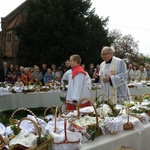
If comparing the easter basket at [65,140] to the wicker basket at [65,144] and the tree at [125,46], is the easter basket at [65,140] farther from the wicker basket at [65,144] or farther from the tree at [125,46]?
the tree at [125,46]

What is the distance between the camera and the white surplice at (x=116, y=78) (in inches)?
192

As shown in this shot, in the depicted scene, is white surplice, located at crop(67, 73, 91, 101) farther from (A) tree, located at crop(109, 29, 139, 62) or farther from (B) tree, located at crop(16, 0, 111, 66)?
(A) tree, located at crop(109, 29, 139, 62)

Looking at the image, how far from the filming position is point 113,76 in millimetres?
4855

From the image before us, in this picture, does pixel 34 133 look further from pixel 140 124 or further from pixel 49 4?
pixel 49 4

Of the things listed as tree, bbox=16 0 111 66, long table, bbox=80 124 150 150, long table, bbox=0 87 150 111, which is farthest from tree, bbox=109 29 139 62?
long table, bbox=80 124 150 150

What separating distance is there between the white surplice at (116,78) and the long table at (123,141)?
4.91ft

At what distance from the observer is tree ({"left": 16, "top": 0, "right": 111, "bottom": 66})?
22188 mm

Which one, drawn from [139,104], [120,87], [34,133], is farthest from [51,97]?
[34,133]

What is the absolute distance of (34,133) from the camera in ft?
8.18

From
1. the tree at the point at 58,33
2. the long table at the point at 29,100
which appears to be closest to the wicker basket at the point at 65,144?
the long table at the point at 29,100

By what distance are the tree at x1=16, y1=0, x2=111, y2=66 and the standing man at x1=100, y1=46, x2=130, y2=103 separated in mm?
16441

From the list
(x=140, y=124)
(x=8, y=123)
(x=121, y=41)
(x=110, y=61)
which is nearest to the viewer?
(x=8, y=123)

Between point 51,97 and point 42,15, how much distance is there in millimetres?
14738

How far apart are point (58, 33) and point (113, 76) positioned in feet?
58.0
